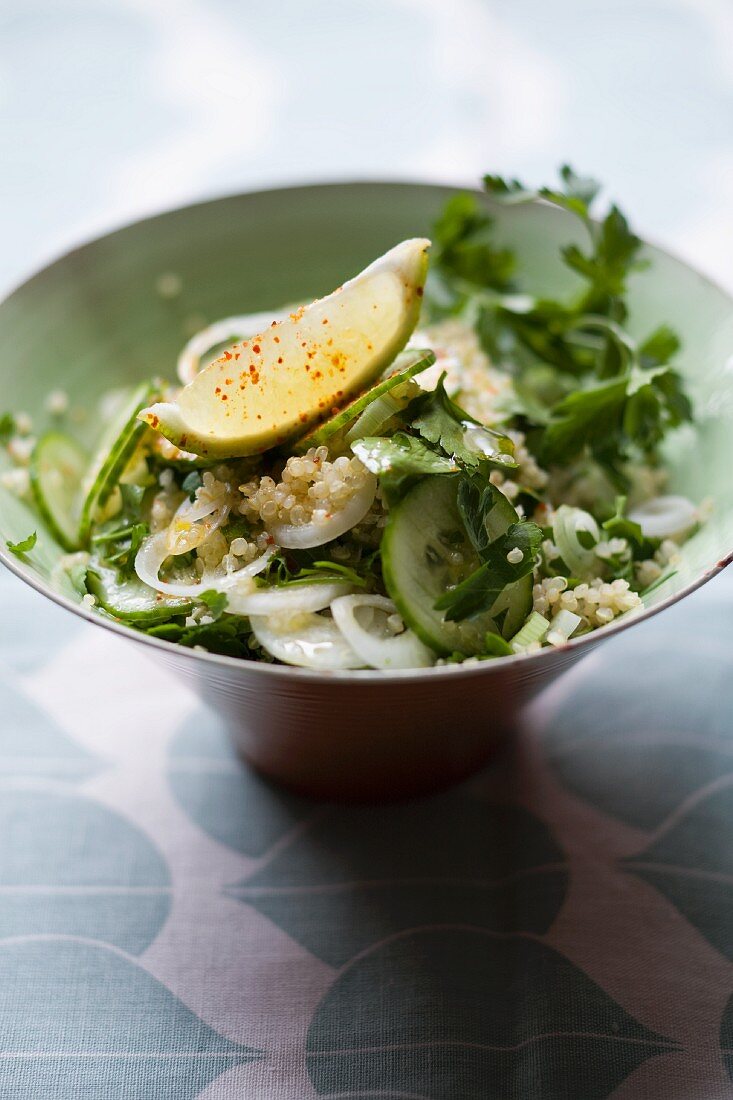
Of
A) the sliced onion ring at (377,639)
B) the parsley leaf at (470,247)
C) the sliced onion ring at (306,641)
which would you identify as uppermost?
the parsley leaf at (470,247)

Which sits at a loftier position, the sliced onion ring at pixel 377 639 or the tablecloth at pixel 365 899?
the sliced onion ring at pixel 377 639

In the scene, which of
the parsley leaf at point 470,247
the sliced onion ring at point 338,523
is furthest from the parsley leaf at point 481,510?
the parsley leaf at point 470,247

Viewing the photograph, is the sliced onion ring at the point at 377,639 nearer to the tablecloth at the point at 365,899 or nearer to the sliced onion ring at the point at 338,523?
the sliced onion ring at the point at 338,523

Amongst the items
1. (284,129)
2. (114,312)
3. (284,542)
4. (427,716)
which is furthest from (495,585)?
(284,129)

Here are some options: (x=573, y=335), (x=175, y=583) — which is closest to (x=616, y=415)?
(x=573, y=335)

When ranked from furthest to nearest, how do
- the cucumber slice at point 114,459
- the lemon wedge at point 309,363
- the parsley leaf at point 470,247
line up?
the parsley leaf at point 470,247 < the cucumber slice at point 114,459 < the lemon wedge at point 309,363

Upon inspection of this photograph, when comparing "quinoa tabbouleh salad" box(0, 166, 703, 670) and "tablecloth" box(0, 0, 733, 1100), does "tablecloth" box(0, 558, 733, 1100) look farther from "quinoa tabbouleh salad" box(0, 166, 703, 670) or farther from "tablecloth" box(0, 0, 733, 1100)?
"quinoa tabbouleh salad" box(0, 166, 703, 670)

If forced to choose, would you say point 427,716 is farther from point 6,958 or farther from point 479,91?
point 479,91

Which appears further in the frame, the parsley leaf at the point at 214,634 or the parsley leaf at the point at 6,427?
the parsley leaf at the point at 6,427
